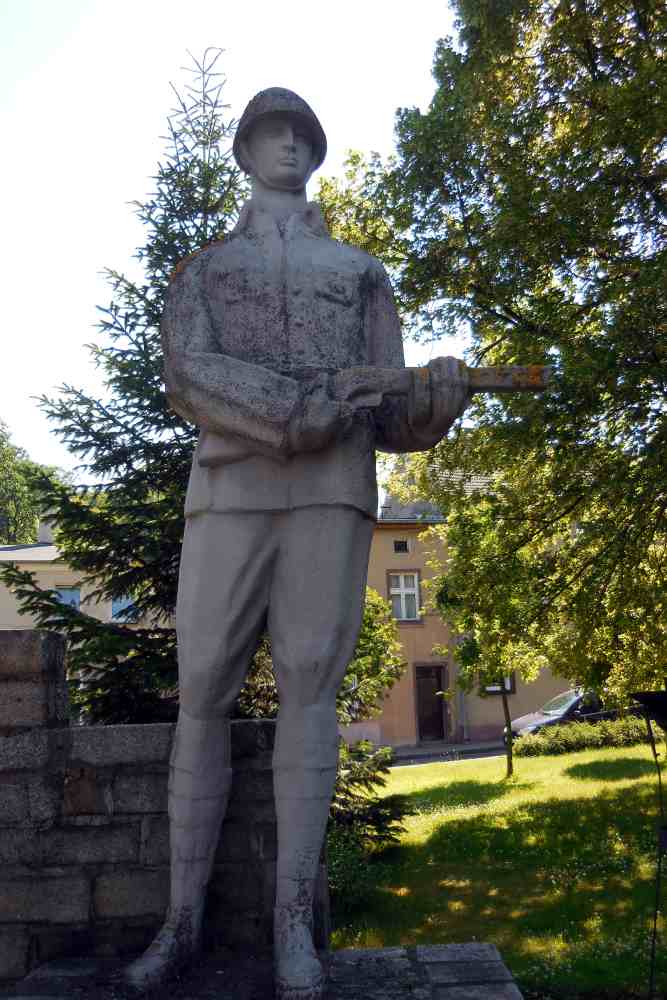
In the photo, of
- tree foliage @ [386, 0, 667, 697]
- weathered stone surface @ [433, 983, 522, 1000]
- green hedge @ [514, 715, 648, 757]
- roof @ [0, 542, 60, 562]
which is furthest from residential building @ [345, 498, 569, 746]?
weathered stone surface @ [433, 983, 522, 1000]

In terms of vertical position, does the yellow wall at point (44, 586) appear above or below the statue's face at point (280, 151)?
above

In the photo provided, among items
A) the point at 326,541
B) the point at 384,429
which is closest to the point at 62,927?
the point at 326,541

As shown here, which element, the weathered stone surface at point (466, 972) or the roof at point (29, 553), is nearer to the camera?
the weathered stone surface at point (466, 972)

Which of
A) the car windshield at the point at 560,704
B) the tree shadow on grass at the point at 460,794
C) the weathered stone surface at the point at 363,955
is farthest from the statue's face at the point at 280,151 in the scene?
Answer: the car windshield at the point at 560,704

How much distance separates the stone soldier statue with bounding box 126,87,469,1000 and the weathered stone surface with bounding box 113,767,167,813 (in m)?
0.52

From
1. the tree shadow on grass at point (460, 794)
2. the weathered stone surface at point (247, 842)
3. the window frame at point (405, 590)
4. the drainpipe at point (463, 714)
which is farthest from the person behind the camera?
the drainpipe at point (463, 714)

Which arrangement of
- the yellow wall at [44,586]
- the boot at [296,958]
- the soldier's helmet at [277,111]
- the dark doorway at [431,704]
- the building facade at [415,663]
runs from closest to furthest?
the boot at [296,958] → the soldier's helmet at [277,111] → the yellow wall at [44,586] → the building facade at [415,663] → the dark doorway at [431,704]

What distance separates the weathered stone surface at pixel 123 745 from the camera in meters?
3.59

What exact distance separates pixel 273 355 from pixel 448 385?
1.95ft

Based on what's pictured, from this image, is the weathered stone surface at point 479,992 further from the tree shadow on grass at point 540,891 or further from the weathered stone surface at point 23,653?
the tree shadow on grass at point 540,891

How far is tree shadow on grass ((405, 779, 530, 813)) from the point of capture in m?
13.2

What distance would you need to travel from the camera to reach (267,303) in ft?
10.3

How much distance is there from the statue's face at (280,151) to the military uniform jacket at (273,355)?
132 millimetres

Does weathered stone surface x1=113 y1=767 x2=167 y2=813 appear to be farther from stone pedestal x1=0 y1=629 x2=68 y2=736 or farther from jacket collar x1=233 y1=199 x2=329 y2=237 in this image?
jacket collar x1=233 y1=199 x2=329 y2=237
